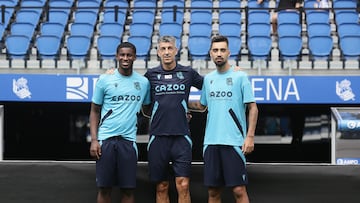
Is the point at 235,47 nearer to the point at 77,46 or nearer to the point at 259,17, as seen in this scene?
the point at 259,17

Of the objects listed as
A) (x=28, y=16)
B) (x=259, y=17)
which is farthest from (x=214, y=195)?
(x=28, y=16)

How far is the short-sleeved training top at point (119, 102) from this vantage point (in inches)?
190

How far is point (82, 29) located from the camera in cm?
1236

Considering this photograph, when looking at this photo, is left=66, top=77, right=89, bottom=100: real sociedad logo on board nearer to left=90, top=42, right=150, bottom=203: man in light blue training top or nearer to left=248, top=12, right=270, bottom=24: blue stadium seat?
left=248, top=12, right=270, bottom=24: blue stadium seat

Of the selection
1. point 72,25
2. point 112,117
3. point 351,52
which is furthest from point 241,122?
point 72,25

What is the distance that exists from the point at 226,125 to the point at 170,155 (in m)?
0.55

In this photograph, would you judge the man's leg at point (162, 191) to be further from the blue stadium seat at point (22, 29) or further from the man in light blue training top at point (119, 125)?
the blue stadium seat at point (22, 29)

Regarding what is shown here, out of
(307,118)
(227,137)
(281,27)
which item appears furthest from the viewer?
(307,118)

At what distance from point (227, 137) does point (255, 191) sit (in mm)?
887

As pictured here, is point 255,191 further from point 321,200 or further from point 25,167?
point 25,167

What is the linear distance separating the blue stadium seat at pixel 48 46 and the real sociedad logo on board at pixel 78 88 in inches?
71.7

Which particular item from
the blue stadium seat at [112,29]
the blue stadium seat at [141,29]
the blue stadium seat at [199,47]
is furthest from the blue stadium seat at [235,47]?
the blue stadium seat at [112,29]

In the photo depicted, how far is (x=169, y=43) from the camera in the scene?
4.79m

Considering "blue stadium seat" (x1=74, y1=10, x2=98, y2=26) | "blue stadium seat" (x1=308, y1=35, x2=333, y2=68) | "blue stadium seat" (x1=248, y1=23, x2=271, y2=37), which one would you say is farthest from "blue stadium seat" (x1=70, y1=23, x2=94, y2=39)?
"blue stadium seat" (x1=308, y1=35, x2=333, y2=68)
